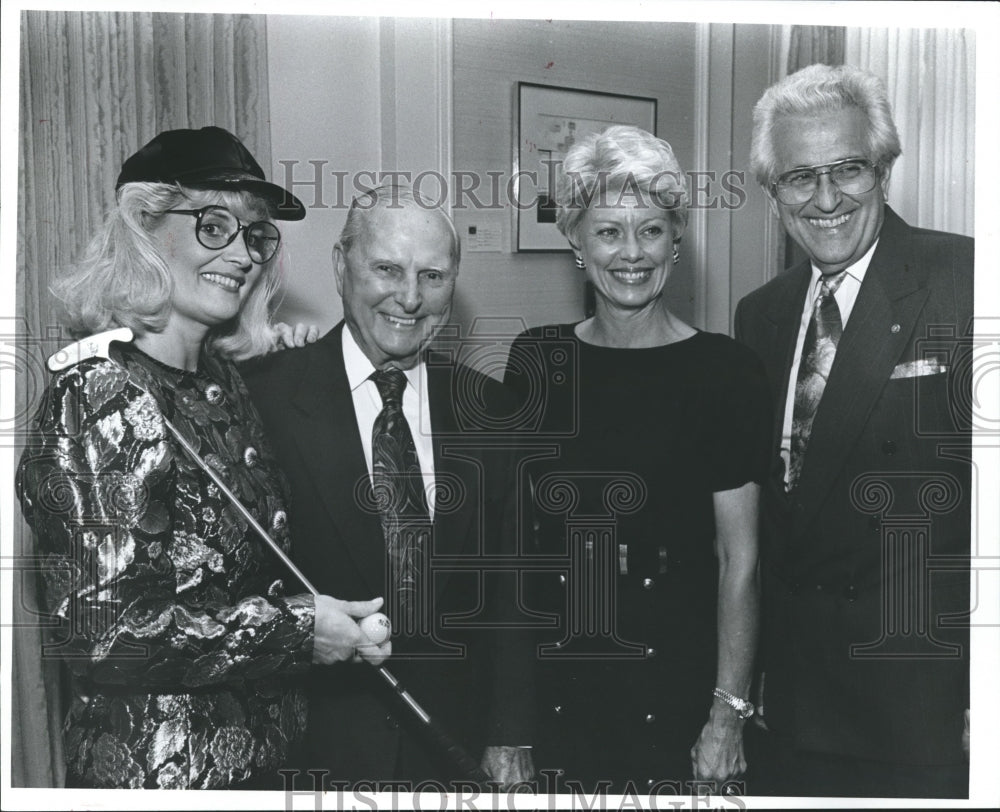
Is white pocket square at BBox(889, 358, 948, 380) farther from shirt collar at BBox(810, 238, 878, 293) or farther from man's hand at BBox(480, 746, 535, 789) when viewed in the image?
man's hand at BBox(480, 746, 535, 789)

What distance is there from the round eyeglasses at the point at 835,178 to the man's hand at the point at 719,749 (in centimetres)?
101

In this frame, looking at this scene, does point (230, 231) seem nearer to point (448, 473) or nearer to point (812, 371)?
point (448, 473)

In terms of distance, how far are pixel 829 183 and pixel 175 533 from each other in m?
1.36

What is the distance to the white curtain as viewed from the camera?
1.92 metres

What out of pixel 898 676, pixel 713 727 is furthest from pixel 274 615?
pixel 898 676

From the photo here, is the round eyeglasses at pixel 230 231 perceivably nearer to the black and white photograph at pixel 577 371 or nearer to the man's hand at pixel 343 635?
the black and white photograph at pixel 577 371

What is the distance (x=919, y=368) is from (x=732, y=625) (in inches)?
24.2

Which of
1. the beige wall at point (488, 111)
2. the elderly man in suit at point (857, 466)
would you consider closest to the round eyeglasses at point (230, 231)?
the beige wall at point (488, 111)

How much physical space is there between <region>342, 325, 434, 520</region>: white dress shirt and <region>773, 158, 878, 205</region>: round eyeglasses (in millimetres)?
785

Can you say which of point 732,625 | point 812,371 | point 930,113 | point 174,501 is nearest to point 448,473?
point 174,501

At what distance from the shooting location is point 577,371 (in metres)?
1.91

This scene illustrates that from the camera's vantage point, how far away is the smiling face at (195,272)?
176 cm

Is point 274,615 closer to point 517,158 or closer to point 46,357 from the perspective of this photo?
point 46,357

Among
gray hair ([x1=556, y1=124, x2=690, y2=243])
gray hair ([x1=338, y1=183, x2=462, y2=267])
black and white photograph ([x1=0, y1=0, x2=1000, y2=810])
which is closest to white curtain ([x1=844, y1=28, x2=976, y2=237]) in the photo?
black and white photograph ([x1=0, y1=0, x2=1000, y2=810])
